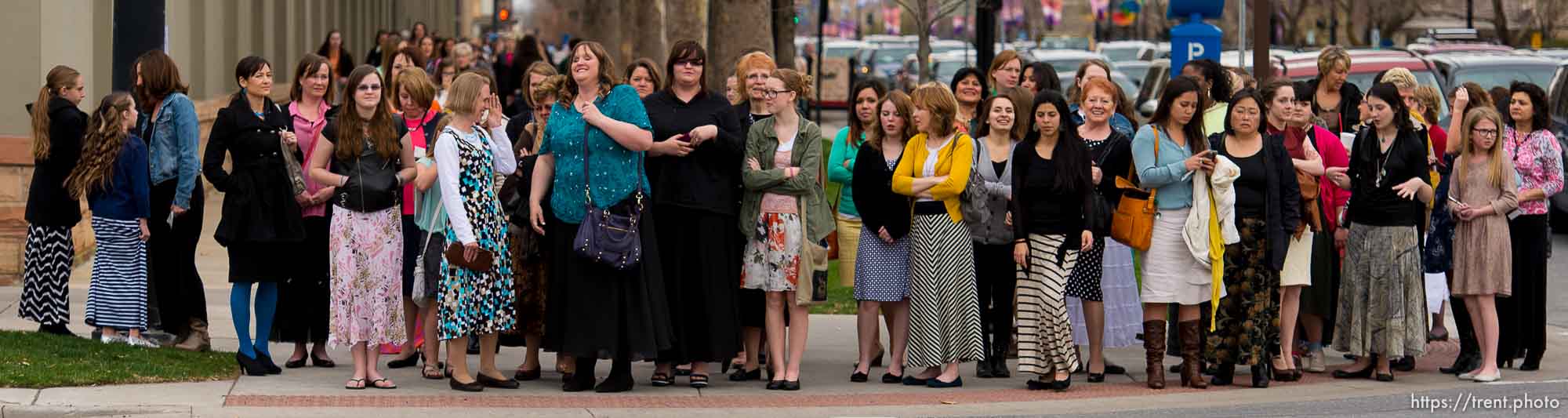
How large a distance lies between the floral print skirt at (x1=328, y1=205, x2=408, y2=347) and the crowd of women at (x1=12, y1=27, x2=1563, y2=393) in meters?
0.01

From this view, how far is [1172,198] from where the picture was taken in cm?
981

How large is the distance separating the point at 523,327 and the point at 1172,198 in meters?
3.10

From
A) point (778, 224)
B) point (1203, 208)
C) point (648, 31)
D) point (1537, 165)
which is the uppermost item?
point (648, 31)

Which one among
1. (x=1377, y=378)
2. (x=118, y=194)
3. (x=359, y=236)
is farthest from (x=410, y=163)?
(x=1377, y=378)

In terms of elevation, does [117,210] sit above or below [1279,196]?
below

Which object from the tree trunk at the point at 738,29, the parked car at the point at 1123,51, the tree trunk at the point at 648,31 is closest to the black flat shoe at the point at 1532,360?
the tree trunk at the point at 738,29

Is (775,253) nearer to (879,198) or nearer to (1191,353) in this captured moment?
(879,198)

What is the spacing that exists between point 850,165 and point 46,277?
173 inches

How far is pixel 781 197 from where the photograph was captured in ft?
32.3

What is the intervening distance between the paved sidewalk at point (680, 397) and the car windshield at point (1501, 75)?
36.3ft

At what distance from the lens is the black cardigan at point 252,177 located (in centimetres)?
990

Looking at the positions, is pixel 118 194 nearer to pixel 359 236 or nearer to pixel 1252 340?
pixel 359 236

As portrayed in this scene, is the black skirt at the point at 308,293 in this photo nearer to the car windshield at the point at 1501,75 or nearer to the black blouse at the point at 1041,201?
the black blouse at the point at 1041,201

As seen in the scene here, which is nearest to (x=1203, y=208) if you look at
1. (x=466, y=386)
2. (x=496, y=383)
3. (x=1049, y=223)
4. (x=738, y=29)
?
(x=1049, y=223)
